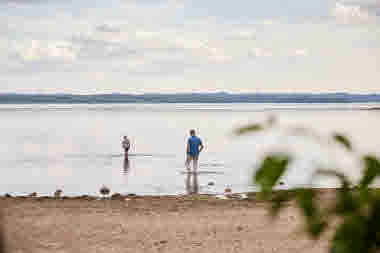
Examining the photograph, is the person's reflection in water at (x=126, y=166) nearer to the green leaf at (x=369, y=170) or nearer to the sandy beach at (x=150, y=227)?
the sandy beach at (x=150, y=227)

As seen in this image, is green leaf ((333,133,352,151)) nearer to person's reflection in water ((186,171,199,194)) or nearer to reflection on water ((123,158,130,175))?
person's reflection in water ((186,171,199,194))

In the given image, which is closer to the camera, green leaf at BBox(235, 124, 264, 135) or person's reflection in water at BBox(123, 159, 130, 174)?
green leaf at BBox(235, 124, 264, 135)

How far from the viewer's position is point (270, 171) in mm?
1611

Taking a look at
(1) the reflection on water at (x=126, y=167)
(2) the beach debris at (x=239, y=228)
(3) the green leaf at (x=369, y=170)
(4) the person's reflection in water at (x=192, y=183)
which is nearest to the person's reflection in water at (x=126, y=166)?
(1) the reflection on water at (x=126, y=167)

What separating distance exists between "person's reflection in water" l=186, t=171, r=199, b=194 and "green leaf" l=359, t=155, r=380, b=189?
22.8 metres

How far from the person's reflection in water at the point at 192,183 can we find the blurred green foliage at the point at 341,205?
22.9 metres

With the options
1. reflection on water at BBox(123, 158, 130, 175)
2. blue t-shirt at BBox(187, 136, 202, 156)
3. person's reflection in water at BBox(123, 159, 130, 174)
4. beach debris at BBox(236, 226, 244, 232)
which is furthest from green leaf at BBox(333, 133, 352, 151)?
person's reflection in water at BBox(123, 159, 130, 174)

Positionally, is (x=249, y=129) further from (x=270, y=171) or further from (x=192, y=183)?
(x=192, y=183)

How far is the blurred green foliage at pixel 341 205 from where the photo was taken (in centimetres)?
149

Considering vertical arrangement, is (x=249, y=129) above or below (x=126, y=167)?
below

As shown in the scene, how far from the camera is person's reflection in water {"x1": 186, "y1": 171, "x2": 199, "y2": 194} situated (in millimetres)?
25369

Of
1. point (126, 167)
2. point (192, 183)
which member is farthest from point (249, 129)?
point (126, 167)

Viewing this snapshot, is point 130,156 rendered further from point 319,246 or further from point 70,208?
point 319,246

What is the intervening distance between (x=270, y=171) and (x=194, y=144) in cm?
2579
